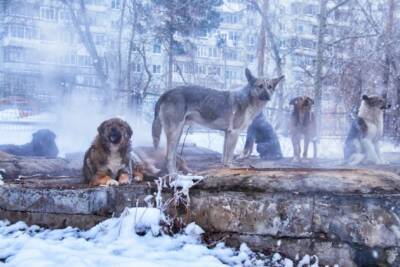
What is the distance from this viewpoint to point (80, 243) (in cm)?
354

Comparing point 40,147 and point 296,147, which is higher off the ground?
point 296,147

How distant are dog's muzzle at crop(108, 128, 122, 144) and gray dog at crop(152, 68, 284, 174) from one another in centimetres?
103

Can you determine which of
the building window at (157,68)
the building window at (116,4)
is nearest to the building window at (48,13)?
the building window at (116,4)

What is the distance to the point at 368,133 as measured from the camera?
7.44 metres

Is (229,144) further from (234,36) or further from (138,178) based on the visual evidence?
(234,36)

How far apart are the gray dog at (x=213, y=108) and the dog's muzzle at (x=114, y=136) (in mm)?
1027

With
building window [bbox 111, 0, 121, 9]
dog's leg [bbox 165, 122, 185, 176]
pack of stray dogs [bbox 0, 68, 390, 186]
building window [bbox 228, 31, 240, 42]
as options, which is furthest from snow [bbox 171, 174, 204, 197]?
building window [bbox 228, 31, 240, 42]

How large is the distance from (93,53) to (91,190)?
1758 centimetres

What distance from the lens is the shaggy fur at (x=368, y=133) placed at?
7.36 meters

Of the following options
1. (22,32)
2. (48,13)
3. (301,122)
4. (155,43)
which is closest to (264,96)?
(301,122)

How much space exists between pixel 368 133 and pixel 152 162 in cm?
366

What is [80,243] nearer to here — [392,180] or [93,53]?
[392,180]

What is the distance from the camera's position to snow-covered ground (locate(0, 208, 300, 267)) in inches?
124

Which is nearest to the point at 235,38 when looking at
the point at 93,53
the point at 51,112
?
the point at 93,53
